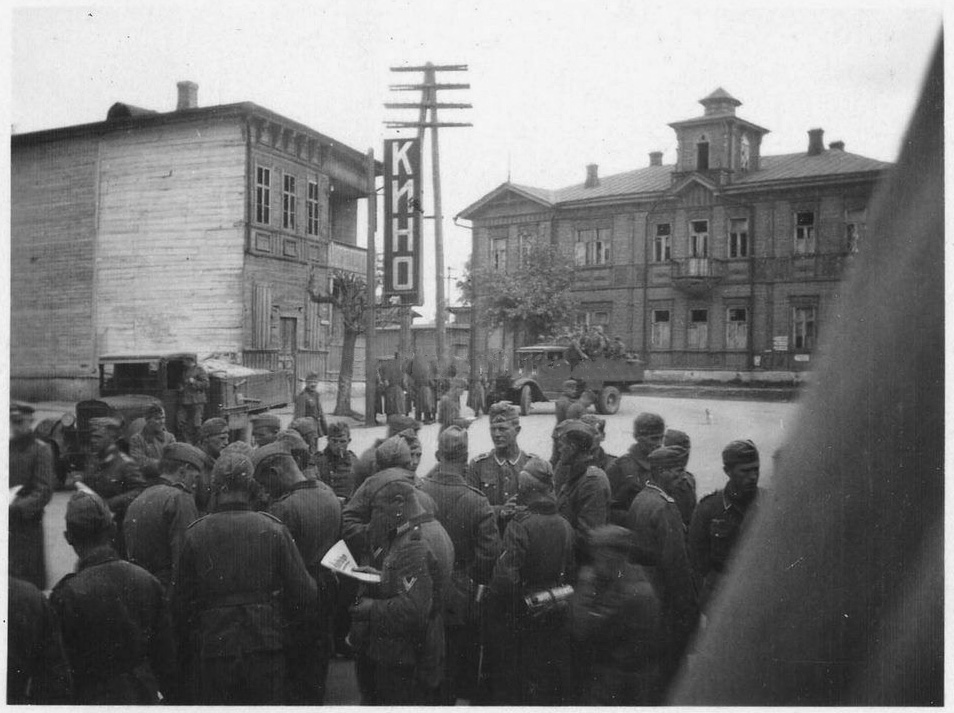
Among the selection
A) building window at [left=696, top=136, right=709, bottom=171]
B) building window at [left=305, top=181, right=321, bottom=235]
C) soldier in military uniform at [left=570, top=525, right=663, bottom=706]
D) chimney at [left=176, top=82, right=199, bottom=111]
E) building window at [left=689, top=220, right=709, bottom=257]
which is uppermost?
chimney at [left=176, top=82, right=199, bottom=111]

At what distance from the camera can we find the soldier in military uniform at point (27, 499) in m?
4.84

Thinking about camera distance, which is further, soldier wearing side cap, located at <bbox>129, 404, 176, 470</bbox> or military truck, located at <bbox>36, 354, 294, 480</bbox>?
military truck, located at <bbox>36, 354, 294, 480</bbox>

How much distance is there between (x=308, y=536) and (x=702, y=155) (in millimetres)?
4869

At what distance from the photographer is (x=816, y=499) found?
192 cm

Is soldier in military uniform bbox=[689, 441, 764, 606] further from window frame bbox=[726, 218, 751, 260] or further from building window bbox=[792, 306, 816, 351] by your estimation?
window frame bbox=[726, 218, 751, 260]

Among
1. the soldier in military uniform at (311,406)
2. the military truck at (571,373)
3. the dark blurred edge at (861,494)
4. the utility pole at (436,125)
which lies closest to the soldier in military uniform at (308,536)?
the dark blurred edge at (861,494)

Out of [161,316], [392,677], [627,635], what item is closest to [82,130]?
[161,316]

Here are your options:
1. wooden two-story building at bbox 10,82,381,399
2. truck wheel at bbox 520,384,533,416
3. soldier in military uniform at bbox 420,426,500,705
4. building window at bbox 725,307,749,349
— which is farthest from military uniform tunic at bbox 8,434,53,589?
truck wheel at bbox 520,384,533,416

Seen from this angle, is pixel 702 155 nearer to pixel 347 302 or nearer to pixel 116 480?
pixel 347 302

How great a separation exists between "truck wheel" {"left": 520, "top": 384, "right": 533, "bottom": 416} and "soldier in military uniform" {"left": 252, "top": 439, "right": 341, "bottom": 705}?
666 centimetres

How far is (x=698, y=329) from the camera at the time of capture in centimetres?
794

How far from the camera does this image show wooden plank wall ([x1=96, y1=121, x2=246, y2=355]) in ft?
24.7

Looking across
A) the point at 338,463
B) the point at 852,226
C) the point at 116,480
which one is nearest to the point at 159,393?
Result: the point at 338,463

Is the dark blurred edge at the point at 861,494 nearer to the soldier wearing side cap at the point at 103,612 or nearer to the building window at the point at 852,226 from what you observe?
the soldier wearing side cap at the point at 103,612
